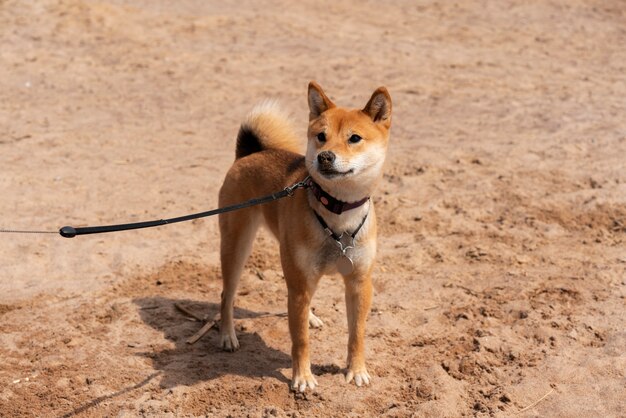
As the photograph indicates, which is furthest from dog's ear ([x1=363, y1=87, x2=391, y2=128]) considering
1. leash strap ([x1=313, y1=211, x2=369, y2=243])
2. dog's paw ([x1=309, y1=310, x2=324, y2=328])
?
dog's paw ([x1=309, y1=310, x2=324, y2=328])

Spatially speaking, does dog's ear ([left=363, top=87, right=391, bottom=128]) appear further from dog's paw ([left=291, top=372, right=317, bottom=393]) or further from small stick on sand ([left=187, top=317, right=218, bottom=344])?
small stick on sand ([left=187, top=317, right=218, bottom=344])

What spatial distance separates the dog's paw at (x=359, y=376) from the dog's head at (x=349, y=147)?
1.14 m

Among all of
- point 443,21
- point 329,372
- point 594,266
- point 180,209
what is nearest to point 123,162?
point 180,209

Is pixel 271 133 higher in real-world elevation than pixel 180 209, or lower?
higher

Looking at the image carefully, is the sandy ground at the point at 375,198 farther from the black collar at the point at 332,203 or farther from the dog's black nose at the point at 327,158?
the dog's black nose at the point at 327,158

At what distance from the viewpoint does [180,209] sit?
739cm

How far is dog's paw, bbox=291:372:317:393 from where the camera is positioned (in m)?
4.73

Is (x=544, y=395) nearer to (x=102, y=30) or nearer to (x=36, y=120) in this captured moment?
(x=36, y=120)

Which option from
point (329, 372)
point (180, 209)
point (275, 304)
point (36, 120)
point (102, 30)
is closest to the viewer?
point (329, 372)

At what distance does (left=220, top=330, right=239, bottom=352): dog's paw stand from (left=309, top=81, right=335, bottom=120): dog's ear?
164 cm

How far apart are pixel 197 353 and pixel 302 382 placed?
90 centimetres

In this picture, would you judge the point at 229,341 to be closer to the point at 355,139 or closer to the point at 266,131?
the point at 266,131

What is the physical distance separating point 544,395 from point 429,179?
3.47 m

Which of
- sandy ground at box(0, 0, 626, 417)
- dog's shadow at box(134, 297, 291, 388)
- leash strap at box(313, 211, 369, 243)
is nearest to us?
leash strap at box(313, 211, 369, 243)
